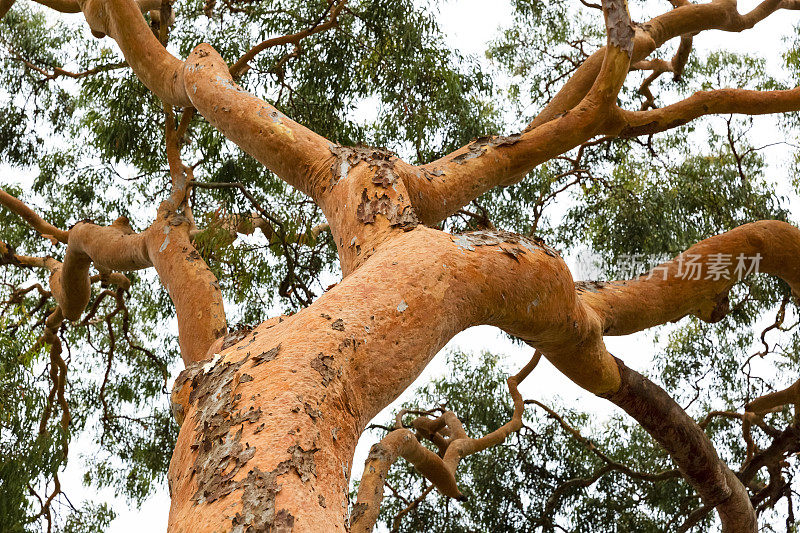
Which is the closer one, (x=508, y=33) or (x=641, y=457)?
(x=641, y=457)

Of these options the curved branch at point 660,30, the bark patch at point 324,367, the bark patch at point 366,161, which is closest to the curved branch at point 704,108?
the curved branch at point 660,30

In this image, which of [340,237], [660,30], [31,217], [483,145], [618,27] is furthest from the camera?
[31,217]

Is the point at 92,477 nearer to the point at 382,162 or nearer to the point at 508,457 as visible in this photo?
the point at 508,457

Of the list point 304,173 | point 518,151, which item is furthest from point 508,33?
point 304,173

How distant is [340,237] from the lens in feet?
6.53

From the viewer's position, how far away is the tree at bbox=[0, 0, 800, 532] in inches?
48.1

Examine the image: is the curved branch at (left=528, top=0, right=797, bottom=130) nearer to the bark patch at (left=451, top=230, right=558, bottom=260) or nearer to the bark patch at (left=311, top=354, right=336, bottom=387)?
the bark patch at (left=451, top=230, right=558, bottom=260)

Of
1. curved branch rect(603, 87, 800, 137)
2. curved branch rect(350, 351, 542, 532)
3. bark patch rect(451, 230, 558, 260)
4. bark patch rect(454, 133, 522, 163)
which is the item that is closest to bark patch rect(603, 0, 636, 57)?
bark patch rect(454, 133, 522, 163)

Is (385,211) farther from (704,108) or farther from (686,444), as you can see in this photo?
(704,108)

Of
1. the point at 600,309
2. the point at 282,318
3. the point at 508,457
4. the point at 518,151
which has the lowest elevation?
the point at 282,318

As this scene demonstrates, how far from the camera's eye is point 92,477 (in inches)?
242

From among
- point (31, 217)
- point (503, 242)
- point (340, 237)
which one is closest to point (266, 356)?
point (503, 242)

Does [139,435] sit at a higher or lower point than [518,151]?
higher

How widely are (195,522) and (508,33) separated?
5587 mm
